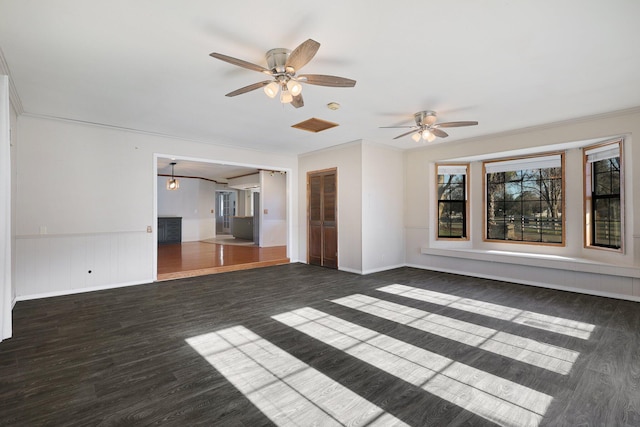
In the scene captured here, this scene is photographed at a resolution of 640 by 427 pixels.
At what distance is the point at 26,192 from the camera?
4344mm

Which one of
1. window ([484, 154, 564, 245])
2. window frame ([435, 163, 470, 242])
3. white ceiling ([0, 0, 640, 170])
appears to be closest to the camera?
white ceiling ([0, 0, 640, 170])

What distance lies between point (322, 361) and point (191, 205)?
410 inches

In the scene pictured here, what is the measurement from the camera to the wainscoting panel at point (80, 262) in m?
4.32

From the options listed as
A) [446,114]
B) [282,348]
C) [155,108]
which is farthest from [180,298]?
[446,114]

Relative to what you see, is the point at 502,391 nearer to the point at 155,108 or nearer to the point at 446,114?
the point at 446,114

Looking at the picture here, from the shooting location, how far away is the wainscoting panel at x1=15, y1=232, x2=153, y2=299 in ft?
14.2

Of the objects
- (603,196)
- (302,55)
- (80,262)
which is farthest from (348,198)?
(80,262)

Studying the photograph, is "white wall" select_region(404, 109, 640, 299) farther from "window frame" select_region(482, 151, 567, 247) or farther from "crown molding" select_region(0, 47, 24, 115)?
"crown molding" select_region(0, 47, 24, 115)

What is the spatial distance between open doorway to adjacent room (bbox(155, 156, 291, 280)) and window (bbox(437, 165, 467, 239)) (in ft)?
12.3

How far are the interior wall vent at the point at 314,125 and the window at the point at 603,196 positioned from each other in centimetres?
423

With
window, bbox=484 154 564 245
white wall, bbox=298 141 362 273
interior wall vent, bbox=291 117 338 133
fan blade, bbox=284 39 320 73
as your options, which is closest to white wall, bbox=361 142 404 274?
white wall, bbox=298 141 362 273

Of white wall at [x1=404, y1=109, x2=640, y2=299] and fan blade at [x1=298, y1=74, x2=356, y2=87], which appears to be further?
white wall at [x1=404, y1=109, x2=640, y2=299]

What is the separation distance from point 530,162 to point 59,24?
22.8ft

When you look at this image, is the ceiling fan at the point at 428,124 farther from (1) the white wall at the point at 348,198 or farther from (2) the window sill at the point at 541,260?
(2) the window sill at the point at 541,260
